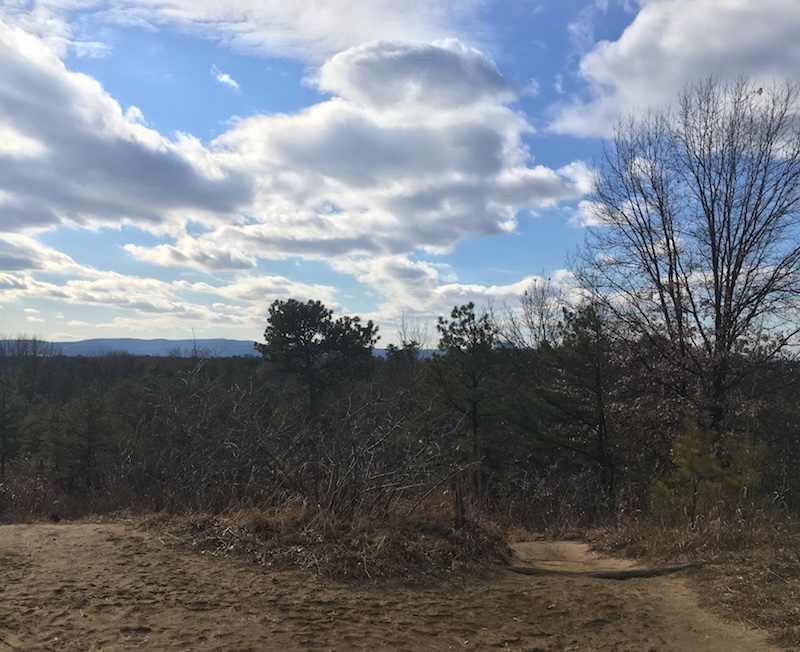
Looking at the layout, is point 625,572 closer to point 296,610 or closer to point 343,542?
point 343,542

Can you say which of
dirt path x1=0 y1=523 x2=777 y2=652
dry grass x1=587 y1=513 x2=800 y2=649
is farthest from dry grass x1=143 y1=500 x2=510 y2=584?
dry grass x1=587 y1=513 x2=800 y2=649

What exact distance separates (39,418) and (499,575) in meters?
27.9

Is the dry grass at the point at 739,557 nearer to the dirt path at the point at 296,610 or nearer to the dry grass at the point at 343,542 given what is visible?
the dirt path at the point at 296,610

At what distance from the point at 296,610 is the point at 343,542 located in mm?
1138

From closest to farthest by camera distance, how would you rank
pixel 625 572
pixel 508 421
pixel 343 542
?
pixel 343 542 → pixel 625 572 → pixel 508 421

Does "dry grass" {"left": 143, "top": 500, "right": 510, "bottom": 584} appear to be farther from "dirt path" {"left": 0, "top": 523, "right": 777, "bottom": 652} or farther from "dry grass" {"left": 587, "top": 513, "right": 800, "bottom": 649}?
"dry grass" {"left": 587, "top": 513, "right": 800, "bottom": 649}

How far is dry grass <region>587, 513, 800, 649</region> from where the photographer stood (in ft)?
15.3

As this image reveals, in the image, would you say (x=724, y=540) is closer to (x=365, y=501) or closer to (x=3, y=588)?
(x=365, y=501)

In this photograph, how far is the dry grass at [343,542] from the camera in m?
5.14

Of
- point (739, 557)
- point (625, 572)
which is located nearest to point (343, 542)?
point (625, 572)

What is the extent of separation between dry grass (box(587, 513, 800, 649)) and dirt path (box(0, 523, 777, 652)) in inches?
8.4

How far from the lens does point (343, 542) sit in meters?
5.39

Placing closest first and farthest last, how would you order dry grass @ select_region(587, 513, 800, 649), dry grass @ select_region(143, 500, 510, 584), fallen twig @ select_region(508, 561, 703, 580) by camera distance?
1. dry grass @ select_region(587, 513, 800, 649)
2. dry grass @ select_region(143, 500, 510, 584)
3. fallen twig @ select_region(508, 561, 703, 580)

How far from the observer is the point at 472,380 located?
1997 cm
